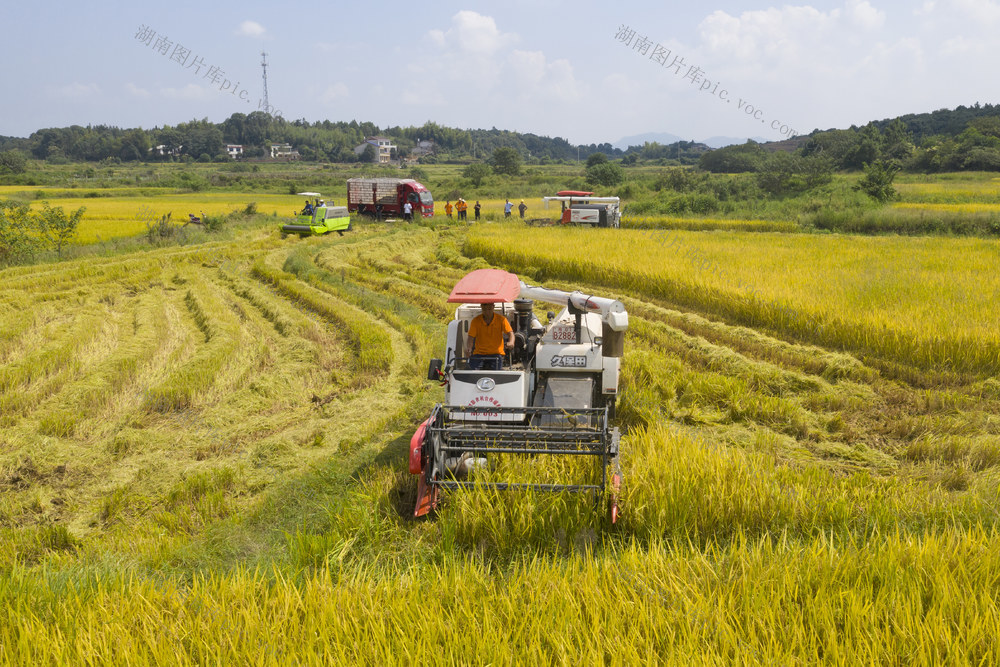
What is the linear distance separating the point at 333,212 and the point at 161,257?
8.96 metres

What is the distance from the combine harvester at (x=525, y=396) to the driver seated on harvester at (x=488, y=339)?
0.19 metres

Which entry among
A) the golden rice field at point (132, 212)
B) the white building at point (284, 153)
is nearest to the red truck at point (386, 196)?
the golden rice field at point (132, 212)

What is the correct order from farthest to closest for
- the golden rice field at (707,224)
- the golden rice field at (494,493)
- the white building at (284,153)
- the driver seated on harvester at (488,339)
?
the white building at (284,153), the golden rice field at (707,224), the driver seated on harvester at (488,339), the golden rice field at (494,493)

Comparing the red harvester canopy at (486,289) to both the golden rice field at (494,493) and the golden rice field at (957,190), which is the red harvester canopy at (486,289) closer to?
the golden rice field at (494,493)

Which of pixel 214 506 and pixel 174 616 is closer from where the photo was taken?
pixel 174 616

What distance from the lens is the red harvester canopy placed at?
579 cm

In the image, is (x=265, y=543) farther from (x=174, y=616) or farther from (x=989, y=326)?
(x=989, y=326)

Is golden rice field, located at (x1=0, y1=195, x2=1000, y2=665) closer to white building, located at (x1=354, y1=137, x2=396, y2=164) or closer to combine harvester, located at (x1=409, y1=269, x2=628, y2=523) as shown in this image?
combine harvester, located at (x1=409, y1=269, x2=628, y2=523)

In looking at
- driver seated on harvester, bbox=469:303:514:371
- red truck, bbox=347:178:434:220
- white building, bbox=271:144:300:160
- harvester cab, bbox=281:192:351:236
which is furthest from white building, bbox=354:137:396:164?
driver seated on harvester, bbox=469:303:514:371

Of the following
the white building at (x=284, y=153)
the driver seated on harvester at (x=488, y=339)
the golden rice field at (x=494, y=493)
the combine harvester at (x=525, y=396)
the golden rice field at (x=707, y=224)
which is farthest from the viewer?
the white building at (x=284, y=153)

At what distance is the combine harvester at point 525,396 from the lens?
476 cm

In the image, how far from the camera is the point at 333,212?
1022 inches

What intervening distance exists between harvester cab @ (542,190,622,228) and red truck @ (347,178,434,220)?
7.62 meters

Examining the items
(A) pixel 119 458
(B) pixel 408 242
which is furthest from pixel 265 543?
(B) pixel 408 242
